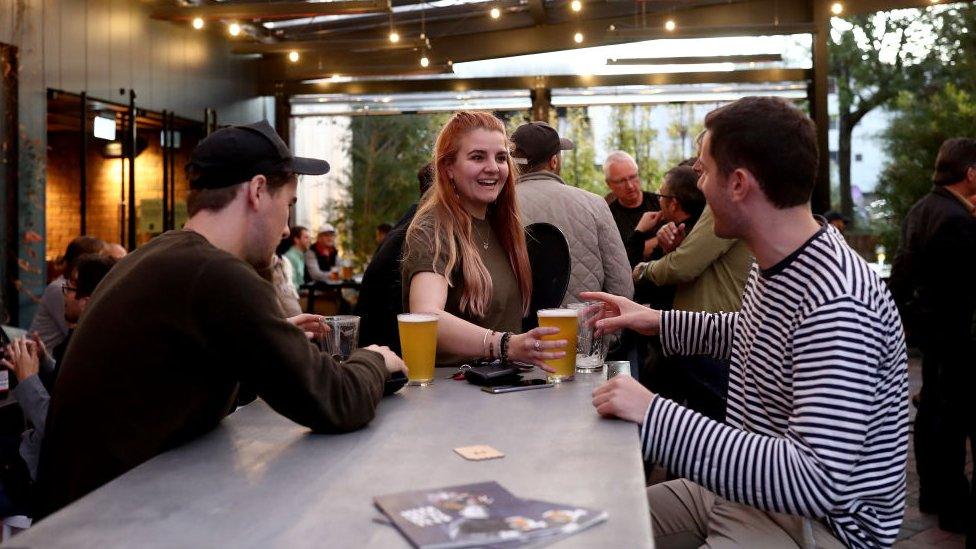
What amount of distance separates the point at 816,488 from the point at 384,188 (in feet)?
37.2

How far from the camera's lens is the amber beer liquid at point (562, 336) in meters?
2.30

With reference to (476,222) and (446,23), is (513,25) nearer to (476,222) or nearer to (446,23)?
(446,23)

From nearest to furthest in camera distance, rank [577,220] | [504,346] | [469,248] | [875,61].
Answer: [504,346] < [469,248] < [577,220] < [875,61]

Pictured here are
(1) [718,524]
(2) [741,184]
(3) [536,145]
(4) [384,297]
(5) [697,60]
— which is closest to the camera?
(2) [741,184]

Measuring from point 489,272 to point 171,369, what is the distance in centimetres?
121

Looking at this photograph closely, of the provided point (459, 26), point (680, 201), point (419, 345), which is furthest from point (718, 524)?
point (459, 26)

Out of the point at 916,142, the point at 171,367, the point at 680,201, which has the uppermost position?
the point at 916,142

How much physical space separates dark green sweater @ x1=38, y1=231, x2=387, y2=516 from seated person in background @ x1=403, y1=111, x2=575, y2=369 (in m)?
0.80

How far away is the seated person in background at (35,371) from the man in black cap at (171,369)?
1098 mm

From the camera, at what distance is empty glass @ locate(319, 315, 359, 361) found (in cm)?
223

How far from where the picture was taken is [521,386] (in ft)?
7.54

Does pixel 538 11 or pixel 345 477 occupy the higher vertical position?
pixel 538 11

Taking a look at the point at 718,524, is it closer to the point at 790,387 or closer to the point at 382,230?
the point at 790,387

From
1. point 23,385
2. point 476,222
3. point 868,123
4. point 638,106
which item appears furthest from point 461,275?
point 868,123
